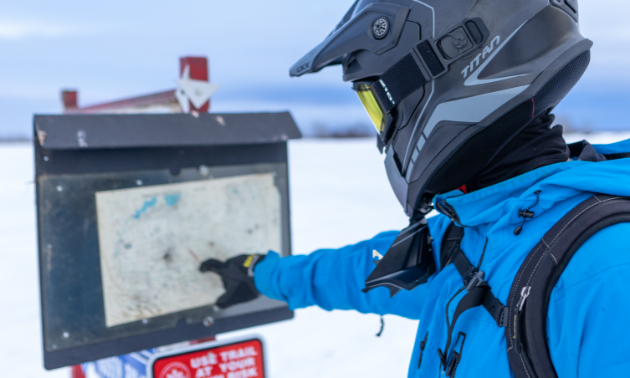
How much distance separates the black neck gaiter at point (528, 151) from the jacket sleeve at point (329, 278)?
62 centimetres

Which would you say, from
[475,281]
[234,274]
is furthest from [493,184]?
[234,274]

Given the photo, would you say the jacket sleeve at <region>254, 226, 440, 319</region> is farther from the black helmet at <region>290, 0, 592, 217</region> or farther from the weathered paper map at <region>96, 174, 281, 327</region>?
the black helmet at <region>290, 0, 592, 217</region>

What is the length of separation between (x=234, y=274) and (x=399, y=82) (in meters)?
0.96

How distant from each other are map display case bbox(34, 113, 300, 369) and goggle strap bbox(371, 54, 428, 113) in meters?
0.62

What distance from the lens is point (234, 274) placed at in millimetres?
1652

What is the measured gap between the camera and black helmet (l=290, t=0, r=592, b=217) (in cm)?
100

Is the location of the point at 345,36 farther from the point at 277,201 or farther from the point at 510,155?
the point at 277,201

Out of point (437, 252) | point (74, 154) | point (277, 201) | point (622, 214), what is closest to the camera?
point (622, 214)

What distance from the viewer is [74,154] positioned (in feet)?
4.62

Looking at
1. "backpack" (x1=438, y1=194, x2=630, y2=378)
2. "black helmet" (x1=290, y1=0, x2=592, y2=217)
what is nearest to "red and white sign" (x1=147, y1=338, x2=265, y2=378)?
"black helmet" (x1=290, y1=0, x2=592, y2=217)

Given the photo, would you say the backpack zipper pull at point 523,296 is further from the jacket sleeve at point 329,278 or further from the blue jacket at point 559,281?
the jacket sleeve at point 329,278

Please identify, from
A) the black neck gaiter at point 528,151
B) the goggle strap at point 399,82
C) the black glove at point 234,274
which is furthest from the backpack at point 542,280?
the black glove at point 234,274

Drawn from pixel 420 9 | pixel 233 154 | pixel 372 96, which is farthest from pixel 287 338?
pixel 420 9

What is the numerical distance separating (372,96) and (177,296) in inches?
39.7
